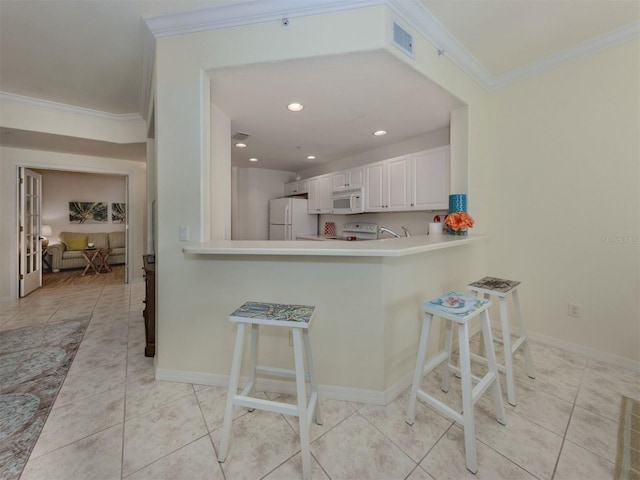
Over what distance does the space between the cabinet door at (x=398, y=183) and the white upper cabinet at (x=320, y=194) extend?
1.22 metres

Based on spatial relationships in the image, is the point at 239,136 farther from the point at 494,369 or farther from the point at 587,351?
the point at 587,351

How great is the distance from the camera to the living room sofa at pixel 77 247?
591 cm

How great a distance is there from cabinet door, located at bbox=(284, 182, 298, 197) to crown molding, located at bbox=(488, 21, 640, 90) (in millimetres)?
3407

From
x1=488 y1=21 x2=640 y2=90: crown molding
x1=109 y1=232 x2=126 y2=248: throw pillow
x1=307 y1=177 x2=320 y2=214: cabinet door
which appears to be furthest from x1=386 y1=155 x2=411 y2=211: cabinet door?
x1=109 y1=232 x2=126 y2=248: throw pillow

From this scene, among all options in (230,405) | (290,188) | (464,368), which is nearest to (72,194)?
(290,188)

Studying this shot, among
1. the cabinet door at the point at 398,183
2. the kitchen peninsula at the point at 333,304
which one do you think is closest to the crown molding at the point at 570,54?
the cabinet door at the point at 398,183

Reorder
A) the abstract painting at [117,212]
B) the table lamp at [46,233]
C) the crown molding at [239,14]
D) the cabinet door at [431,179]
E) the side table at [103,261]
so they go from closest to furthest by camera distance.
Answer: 1. the crown molding at [239,14]
2. the cabinet door at [431,179]
3. the table lamp at [46,233]
4. the side table at [103,261]
5. the abstract painting at [117,212]

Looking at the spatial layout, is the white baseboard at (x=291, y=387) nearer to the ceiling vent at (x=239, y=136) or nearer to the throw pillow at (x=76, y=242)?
the ceiling vent at (x=239, y=136)

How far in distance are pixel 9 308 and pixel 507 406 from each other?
5.67 metres

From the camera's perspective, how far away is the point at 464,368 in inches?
53.7

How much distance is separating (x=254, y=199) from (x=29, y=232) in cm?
362

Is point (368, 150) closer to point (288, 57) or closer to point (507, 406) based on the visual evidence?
point (288, 57)

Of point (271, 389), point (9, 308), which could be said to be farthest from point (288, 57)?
point (9, 308)

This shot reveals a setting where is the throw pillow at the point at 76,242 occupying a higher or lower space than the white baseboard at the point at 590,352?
higher
